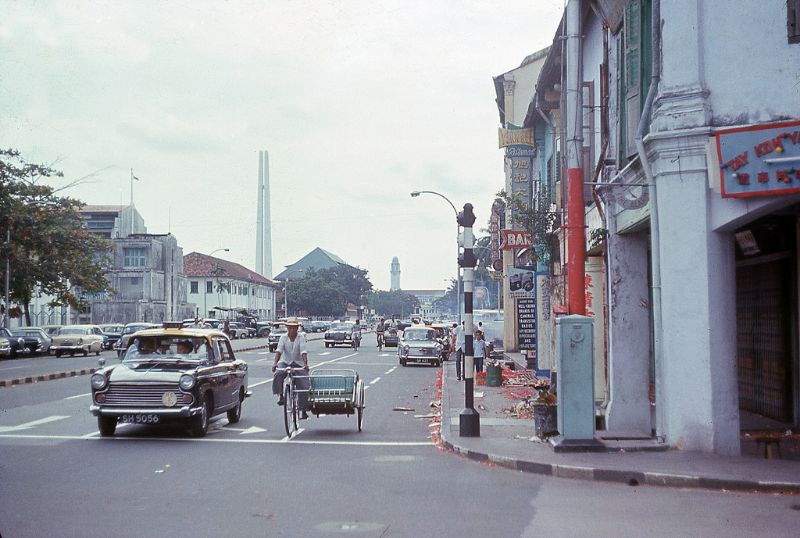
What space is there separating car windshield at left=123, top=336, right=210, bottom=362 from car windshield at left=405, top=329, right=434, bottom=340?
76.3ft

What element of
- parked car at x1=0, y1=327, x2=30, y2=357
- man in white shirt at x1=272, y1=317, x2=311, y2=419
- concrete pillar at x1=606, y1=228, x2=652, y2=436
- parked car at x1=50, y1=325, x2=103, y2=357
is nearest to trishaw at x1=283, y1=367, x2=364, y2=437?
man in white shirt at x1=272, y1=317, x2=311, y2=419

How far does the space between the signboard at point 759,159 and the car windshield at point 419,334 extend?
26.8m

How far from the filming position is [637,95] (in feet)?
42.1

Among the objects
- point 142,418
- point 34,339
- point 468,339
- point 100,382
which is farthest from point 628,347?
point 34,339

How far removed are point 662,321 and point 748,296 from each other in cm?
564

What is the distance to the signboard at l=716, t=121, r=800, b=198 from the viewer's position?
33.4 feet

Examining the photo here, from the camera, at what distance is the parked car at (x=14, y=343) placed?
131 feet

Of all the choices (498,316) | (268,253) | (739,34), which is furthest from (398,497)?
(268,253)

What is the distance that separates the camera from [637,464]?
10.1 meters

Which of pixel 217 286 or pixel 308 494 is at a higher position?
pixel 217 286

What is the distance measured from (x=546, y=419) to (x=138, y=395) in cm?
611

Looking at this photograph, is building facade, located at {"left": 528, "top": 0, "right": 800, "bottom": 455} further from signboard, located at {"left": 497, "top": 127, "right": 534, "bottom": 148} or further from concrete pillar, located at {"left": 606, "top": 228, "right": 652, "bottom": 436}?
signboard, located at {"left": 497, "top": 127, "right": 534, "bottom": 148}

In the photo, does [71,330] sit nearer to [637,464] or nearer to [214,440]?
[214,440]

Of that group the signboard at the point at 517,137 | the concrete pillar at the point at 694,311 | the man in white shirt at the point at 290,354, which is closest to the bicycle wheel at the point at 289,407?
the man in white shirt at the point at 290,354
